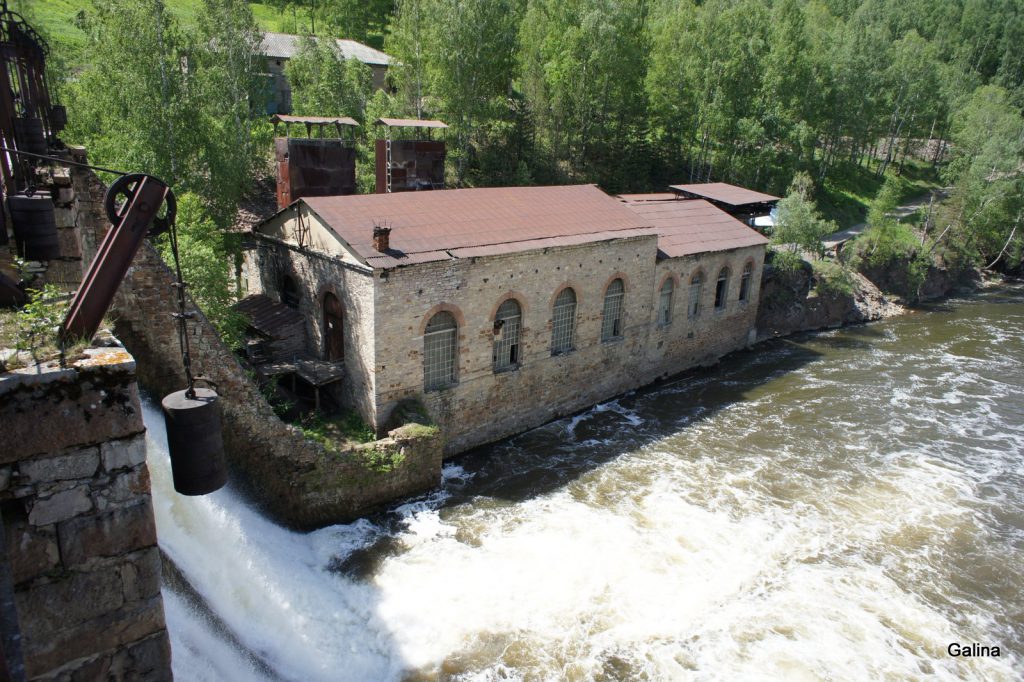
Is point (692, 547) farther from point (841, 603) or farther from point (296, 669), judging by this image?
point (296, 669)

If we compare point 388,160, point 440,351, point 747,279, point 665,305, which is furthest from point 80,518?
point 747,279

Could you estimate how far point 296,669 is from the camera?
9.73 metres

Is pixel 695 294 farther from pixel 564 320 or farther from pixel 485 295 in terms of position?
pixel 485 295

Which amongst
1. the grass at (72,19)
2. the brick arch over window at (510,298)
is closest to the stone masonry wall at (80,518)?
the brick arch over window at (510,298)

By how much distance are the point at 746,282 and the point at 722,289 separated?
165cm

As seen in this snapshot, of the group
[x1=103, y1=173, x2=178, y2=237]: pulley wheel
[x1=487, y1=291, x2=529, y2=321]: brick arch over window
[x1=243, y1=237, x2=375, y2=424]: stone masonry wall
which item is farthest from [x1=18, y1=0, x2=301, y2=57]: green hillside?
[x1=103, y1=173, x2=178, y2=237]: pulley wheel

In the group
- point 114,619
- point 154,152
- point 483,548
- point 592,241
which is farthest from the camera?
point 154,152

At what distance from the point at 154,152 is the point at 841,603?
67.0ft

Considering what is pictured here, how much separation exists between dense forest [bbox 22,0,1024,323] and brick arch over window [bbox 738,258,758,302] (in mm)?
5482

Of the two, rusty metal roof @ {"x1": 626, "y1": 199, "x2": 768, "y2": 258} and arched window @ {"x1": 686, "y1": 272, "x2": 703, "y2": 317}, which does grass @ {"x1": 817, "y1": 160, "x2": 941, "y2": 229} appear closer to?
rusty metal roof @ {"x1": 626, "y1": 199, "x2": 768, "y2": 258}

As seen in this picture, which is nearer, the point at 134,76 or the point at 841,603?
the point at 841,603

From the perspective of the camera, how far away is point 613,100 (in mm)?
34969

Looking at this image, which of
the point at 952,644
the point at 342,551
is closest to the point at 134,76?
the point at 342,551

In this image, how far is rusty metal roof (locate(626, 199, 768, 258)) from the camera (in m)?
21.3
